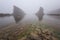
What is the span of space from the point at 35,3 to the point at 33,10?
162mm

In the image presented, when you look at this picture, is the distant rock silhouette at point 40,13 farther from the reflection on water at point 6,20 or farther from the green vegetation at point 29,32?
the reflection on water at point 6,20

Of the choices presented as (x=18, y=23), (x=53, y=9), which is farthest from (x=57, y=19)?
(x=18, y=23)

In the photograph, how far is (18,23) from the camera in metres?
2.23

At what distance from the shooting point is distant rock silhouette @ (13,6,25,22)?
A: 7.41 ft

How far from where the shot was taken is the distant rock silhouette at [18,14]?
226 cm

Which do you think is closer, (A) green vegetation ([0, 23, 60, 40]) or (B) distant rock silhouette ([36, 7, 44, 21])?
(A) green vegetation ([0, 23, 60, 40])

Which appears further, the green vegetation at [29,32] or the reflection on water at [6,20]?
the reflection on water at [6,20]

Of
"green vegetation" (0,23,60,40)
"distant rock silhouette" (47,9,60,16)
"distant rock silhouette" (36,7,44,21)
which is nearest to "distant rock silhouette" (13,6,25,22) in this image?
"green vegetation" (0,23,60,40)

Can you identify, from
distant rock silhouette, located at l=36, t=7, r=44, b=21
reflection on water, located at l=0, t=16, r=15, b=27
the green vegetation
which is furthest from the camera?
distant rock silhouette, located at l=36, t=7, r=44, b=21

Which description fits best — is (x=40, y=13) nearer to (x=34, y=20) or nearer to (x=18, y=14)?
(x=34, y=20)

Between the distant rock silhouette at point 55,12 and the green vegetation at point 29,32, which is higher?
the distant rock silhouette at point 55,12

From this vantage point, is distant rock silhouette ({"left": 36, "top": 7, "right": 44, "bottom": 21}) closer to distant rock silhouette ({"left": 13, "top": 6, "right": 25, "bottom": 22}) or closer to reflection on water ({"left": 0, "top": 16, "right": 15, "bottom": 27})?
distant rock silhouette ({"left": 13, "top": 6, "right": 25, "bottom": 22})

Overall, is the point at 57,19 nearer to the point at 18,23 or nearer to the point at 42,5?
the point at 42,5

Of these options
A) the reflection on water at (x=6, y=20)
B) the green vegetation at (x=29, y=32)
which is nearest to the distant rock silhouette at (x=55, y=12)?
the green vegetation at (x=29, y=32)
